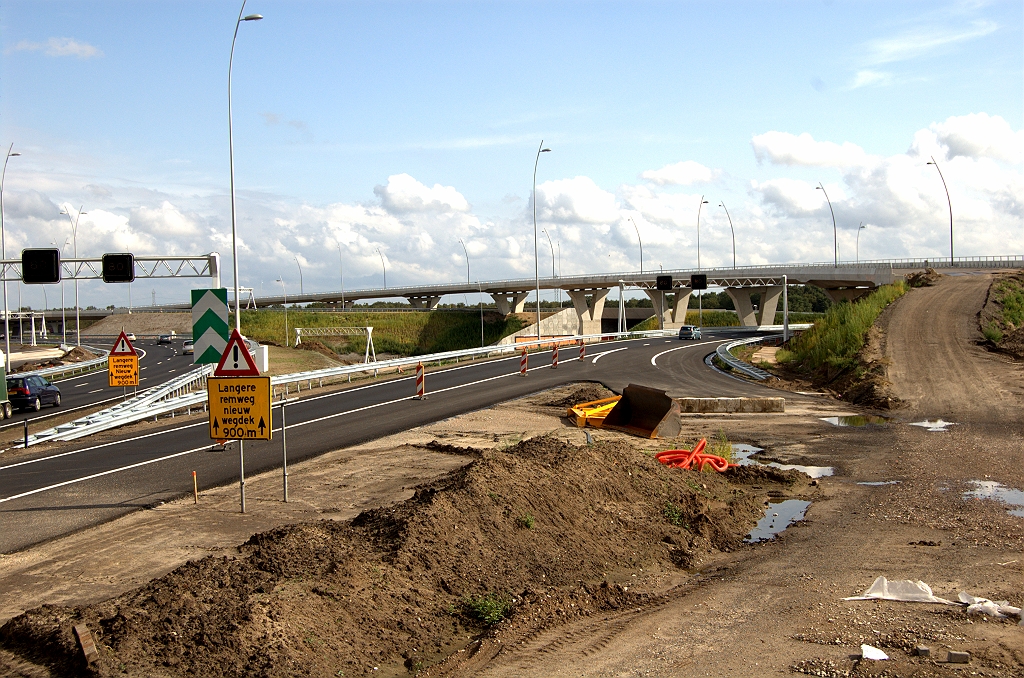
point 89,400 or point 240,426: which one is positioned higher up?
point 240,426

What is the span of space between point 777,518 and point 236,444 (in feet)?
42.0

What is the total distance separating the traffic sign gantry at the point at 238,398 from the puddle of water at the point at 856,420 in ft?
56.4

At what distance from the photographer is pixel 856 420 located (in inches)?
960

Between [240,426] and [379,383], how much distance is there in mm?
23370

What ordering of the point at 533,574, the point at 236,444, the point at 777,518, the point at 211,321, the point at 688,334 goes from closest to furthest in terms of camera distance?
the point at 533,574
the point at 777,518
the point at 211,321
the point at 236,444
the point at 688,334

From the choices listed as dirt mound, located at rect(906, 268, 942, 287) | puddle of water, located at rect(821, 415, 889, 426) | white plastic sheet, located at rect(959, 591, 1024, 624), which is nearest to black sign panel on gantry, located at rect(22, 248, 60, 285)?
puddle of water, located at rect(821, 415, 889, 426)

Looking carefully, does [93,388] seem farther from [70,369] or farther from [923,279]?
[923,279]

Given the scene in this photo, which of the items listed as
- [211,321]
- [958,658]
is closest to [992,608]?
[958,658]

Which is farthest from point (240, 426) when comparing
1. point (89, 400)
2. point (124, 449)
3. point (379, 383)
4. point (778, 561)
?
point (89, 400)

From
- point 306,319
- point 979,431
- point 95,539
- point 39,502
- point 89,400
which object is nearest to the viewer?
point 95,539

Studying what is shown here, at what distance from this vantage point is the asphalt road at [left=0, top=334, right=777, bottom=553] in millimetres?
13266

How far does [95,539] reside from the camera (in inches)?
433

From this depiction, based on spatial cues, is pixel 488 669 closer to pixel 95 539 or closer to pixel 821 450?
pixel 95 539

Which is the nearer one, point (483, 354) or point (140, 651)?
point (140, 651)
